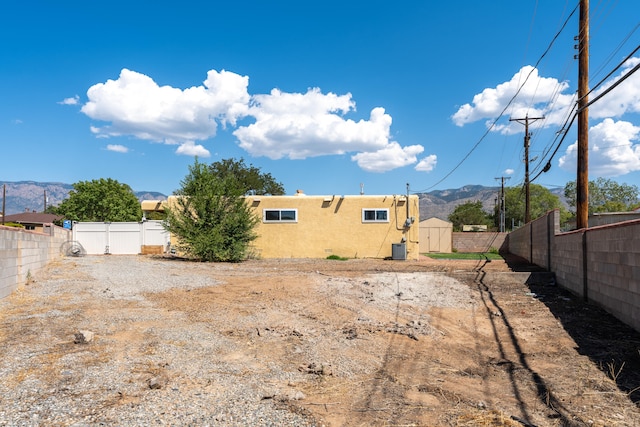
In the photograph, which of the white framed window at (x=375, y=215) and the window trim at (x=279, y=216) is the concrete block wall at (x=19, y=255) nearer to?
the window trim at (x=279, y=216)

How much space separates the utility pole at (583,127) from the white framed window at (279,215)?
627 inches

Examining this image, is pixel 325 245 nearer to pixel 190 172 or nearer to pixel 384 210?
pixel 384 210

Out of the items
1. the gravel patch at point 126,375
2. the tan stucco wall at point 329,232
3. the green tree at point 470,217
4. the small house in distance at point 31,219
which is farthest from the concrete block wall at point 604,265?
the green tree at point 470,217

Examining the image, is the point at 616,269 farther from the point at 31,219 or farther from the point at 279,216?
the point at 31,219

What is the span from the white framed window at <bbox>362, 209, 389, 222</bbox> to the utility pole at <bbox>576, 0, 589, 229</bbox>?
13.5 meters

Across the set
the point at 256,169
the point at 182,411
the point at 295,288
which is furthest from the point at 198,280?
the point at 256,169

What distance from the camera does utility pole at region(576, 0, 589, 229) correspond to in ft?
42.6

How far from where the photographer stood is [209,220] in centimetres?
2206

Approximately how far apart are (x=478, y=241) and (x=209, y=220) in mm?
→ 28672

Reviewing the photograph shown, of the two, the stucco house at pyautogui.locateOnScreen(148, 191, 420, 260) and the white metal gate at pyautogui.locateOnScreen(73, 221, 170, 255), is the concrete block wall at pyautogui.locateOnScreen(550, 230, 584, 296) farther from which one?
the white metal gate at pyautogui.locateOnScreen(73, 221, 170, 255)

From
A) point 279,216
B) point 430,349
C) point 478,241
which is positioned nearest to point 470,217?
point 478,241

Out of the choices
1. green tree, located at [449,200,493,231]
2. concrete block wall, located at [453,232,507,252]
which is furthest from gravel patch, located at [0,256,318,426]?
green tree, located at [449,200,493,231]

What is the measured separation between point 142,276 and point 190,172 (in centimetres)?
969

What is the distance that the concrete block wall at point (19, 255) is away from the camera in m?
9.48
